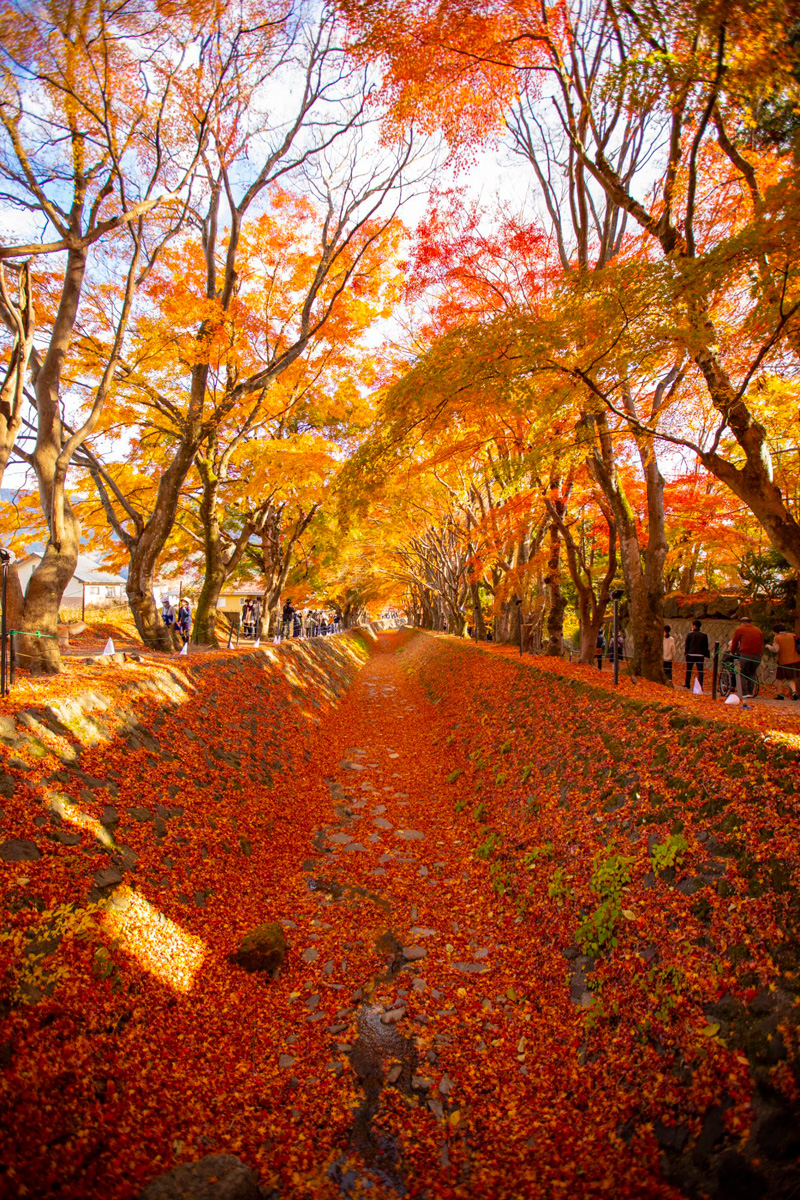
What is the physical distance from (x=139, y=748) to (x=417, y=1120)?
4.09 m

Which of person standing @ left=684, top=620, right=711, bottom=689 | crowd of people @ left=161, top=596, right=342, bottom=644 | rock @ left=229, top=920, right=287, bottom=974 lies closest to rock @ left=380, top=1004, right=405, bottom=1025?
rock @ left=229, top=920, right=287, bottom=974

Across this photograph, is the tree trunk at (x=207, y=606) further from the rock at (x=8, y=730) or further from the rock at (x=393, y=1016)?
the rock at (x=393, y=1016)

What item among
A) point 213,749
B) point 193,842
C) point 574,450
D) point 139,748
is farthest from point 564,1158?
point 574,450

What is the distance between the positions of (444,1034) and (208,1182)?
1.68 metres

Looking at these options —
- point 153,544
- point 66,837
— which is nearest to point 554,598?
point 153,544

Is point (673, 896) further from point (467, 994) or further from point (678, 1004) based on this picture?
point (467, 994)

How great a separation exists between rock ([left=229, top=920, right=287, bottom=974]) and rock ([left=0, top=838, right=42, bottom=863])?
164 cm

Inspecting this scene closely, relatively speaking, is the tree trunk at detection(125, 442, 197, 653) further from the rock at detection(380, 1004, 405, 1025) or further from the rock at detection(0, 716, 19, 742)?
the rock at detection(380, 1004, 405, 1025)

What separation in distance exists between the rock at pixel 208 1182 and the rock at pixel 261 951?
1536 mm

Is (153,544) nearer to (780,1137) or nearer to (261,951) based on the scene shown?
(261,951)

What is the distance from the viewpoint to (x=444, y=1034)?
370cm

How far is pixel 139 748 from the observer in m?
5.71

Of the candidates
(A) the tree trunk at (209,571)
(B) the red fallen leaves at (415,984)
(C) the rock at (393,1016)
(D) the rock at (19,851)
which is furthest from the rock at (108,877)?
(A) the tree trunk at (209,571)

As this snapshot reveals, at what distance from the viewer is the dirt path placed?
2746mm
